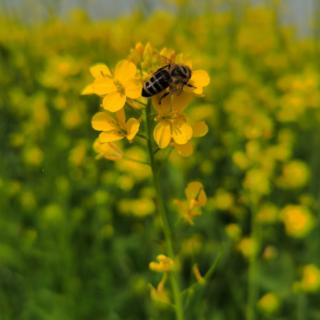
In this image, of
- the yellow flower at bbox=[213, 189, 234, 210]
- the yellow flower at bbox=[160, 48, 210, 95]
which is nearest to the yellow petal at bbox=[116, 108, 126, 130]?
the yellow flower at bbox=[160, 48, 210, 95]

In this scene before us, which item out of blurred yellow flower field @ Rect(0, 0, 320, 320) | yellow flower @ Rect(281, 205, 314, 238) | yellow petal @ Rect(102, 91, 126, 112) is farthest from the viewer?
yellow flower @ Rect(281, 205, 314, 238)

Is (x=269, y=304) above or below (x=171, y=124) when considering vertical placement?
above

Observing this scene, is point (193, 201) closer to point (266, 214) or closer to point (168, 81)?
point (168, 81)

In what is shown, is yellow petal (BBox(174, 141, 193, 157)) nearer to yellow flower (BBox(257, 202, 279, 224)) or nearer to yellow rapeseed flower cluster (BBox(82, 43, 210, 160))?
yellow rapeseed flower cluster (BBox(82, 43, 210, 160))

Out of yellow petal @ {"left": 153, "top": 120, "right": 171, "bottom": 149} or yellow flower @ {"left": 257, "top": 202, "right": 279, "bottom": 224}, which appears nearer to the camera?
yellow petal @ {"left": 153, "top": 120, "right": 171, "bottom": 149}

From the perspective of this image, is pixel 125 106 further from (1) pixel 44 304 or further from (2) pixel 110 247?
(2) pixel 110 247

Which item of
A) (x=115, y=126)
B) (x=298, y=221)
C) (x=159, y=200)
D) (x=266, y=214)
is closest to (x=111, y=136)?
(x=115, y=126)

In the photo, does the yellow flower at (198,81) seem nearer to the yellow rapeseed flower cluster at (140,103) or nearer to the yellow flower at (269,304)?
the yellow rapeseed flower cluster at (140,103)
